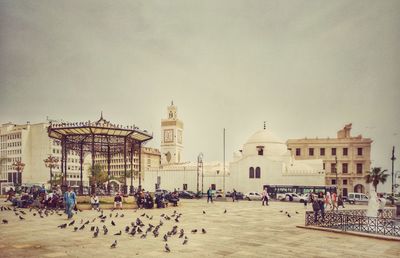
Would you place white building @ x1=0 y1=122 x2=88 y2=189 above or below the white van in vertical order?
above

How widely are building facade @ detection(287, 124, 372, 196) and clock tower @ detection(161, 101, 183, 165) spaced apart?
90.0ft

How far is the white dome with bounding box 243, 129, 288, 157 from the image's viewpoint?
49.5 meters

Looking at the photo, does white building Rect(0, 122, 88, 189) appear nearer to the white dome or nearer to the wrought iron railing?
the white dome

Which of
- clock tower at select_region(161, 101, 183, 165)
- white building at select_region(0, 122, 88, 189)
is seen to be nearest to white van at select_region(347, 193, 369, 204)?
clock tower at select_region(161, 101, 183, 165)

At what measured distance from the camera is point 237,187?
48844 millimetres

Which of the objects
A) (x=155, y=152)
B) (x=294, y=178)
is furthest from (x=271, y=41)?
(x=155, y=152)

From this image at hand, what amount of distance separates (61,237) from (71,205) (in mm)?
5172

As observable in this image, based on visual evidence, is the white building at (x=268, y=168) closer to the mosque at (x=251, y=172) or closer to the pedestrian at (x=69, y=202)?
the mosque at (x=251, y=172)

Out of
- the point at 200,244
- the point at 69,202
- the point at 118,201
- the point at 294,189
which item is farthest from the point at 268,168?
the point at 200,244

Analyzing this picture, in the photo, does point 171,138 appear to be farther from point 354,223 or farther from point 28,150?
point 354,223

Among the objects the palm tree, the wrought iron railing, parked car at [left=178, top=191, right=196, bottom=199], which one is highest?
the wrought iron railing

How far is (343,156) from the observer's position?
54938mm

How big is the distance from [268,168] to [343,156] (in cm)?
1532

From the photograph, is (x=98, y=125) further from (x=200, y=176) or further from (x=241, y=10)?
(x=200, y=176)
